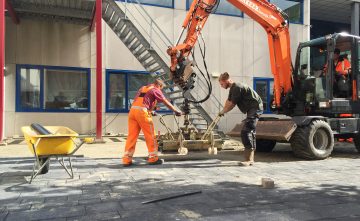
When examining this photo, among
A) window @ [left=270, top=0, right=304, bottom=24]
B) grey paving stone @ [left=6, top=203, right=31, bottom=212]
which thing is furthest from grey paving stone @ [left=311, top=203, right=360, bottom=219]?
window @ [left=270, top=0, right=304, bottom=24]

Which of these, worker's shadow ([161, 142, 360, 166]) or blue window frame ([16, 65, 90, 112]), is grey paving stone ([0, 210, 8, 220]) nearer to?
worker's shadow ([161, 142, 360, 166])

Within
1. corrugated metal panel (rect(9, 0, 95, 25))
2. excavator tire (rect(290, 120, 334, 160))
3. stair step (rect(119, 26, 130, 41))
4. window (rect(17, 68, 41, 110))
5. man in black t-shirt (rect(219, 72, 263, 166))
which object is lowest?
excavator tire (rect(290, 120, 334, 160))

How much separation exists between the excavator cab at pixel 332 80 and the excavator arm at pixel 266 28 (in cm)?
54

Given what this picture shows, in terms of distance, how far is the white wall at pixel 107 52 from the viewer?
13.5m

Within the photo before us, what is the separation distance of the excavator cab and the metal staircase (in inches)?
121

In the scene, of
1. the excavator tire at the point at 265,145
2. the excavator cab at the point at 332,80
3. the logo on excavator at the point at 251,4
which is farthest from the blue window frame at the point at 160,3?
the excavator tire at the point at 265,145

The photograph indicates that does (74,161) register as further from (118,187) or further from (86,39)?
(86,39)

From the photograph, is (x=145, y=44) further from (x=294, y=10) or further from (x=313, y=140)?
(x=294, y=10)

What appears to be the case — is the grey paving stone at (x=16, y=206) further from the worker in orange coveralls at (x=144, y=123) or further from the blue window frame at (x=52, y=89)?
the blue window frame at (x=52, y=89)

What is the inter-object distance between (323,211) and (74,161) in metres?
5.24

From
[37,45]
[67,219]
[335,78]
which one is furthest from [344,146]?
[37,45]

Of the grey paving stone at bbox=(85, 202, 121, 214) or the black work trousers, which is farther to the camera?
the black work trousers

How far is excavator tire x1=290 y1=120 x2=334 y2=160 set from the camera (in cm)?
842

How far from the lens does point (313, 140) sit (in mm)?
8867
